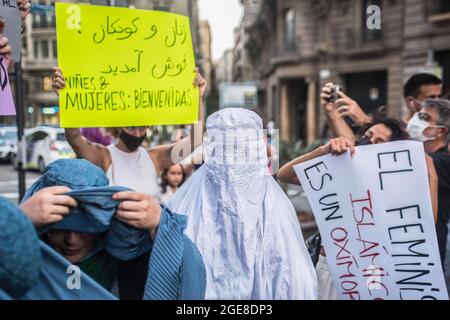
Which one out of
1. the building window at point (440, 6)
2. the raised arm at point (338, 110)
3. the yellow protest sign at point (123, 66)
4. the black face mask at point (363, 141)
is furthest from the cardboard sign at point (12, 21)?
the building window at point (440, 6)

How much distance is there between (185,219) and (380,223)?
3.53 ft

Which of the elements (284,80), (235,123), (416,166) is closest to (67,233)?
(235,123)

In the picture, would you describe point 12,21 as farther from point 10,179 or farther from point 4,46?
point 10,179

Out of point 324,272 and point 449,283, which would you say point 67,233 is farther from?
point 449,283

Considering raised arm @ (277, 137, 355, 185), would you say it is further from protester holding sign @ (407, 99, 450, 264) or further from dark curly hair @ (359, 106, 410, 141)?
protester holding sign @ (407, 99, 450, 264)

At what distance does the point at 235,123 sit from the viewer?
6.98ft

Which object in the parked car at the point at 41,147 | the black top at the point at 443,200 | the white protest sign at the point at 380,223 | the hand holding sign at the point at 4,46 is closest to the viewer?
the hand holding sign at the point at 4,46

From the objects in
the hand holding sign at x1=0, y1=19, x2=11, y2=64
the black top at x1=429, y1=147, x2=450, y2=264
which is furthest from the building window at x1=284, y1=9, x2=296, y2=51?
the hand holding sign at x1=0, y1=19, x2=11, y2=64

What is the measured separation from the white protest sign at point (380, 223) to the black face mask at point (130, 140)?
1.19 m

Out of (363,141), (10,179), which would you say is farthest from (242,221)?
(10,179)

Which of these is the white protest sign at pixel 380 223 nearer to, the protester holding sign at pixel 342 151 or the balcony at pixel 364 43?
the protester holding sign at pixel 342 151

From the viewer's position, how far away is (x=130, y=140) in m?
3.00

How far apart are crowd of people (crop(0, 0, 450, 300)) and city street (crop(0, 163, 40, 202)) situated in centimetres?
718

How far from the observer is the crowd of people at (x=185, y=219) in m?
1.29
